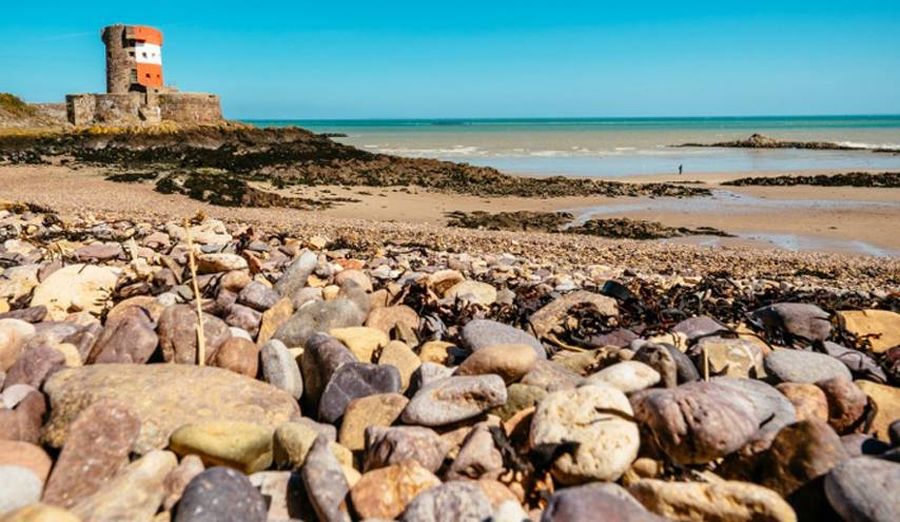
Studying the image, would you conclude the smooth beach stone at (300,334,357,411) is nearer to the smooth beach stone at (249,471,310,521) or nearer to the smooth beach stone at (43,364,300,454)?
the smooth beach stone at (43,364,300,454)

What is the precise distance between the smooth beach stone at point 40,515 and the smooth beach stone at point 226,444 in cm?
58

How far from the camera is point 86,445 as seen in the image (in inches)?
93.9

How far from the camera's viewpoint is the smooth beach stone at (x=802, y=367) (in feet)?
9.64

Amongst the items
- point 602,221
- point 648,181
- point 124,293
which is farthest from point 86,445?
point 648,181

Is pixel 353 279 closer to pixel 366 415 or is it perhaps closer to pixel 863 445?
pixel 366 415

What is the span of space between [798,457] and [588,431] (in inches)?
28.3

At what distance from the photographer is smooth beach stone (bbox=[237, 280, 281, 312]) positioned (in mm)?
4109

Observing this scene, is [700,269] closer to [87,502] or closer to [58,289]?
[58,289]

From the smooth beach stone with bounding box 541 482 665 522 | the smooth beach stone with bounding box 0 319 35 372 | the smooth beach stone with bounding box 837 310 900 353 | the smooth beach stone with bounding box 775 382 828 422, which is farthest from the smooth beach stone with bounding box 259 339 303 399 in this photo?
the smooth beach stone with bounding box 837 310 900 353

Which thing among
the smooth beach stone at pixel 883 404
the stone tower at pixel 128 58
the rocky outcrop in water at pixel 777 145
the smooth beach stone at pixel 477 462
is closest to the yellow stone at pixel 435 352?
the smooth beach stone at pixel 477 462

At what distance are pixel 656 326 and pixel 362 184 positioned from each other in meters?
20.3

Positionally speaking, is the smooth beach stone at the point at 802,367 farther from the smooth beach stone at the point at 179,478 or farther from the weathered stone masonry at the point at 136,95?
the weathered stone masonry at the point at 136,95

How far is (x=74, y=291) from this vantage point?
14.0ft

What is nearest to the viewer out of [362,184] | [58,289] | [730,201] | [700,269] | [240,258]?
[58,289]
